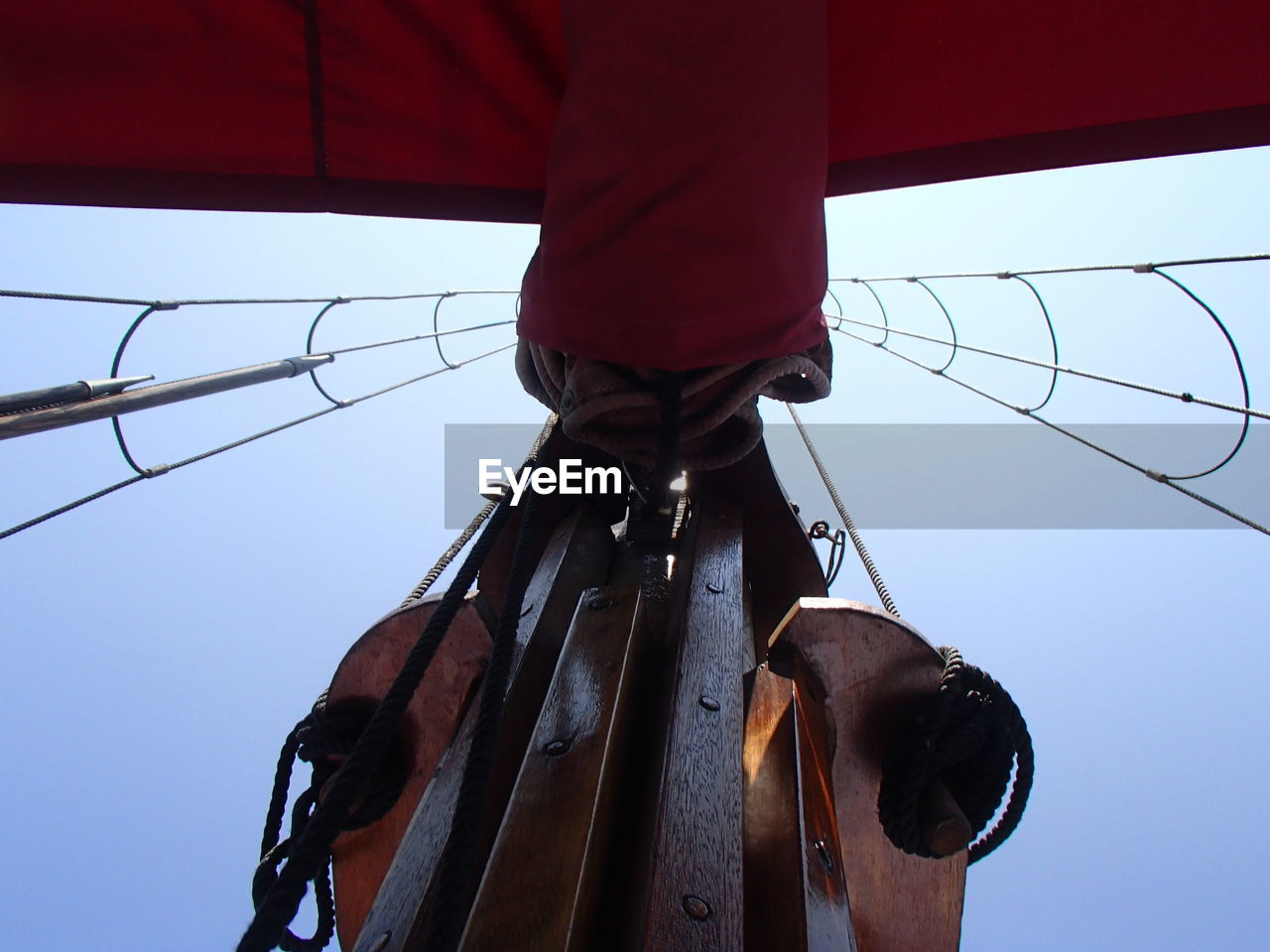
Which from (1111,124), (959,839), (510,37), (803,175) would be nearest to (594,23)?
(803,175)

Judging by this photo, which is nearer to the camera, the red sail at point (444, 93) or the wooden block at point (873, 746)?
the wooden block at point (873, 746)

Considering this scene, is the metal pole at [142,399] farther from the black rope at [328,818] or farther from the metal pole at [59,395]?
the black rope at [328,818]

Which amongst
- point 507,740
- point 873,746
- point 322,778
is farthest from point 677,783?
point 322,778

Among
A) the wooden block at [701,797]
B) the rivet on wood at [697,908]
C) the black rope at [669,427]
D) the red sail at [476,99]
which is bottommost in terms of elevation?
the rivet on wood at [697,908]

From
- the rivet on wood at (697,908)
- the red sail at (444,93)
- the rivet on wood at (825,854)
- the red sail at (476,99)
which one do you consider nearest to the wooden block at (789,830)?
the rivet on wood at (825,854)

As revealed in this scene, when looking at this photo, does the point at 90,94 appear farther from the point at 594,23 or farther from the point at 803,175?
the point at 803,175

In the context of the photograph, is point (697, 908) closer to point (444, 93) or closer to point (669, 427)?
point (669, 427)

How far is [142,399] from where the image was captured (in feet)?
3.30

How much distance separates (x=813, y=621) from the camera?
86cm

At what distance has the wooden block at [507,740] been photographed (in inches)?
23.7

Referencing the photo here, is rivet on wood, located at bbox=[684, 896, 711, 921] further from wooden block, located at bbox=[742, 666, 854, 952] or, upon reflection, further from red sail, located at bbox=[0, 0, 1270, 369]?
red sail, located at bbox=[0, 0, 1270, 369]

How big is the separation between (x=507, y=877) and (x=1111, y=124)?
179 centimetres

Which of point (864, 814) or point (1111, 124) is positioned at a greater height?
point (1111, 124)

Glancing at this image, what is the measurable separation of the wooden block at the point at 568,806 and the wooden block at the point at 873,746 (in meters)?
0.22
